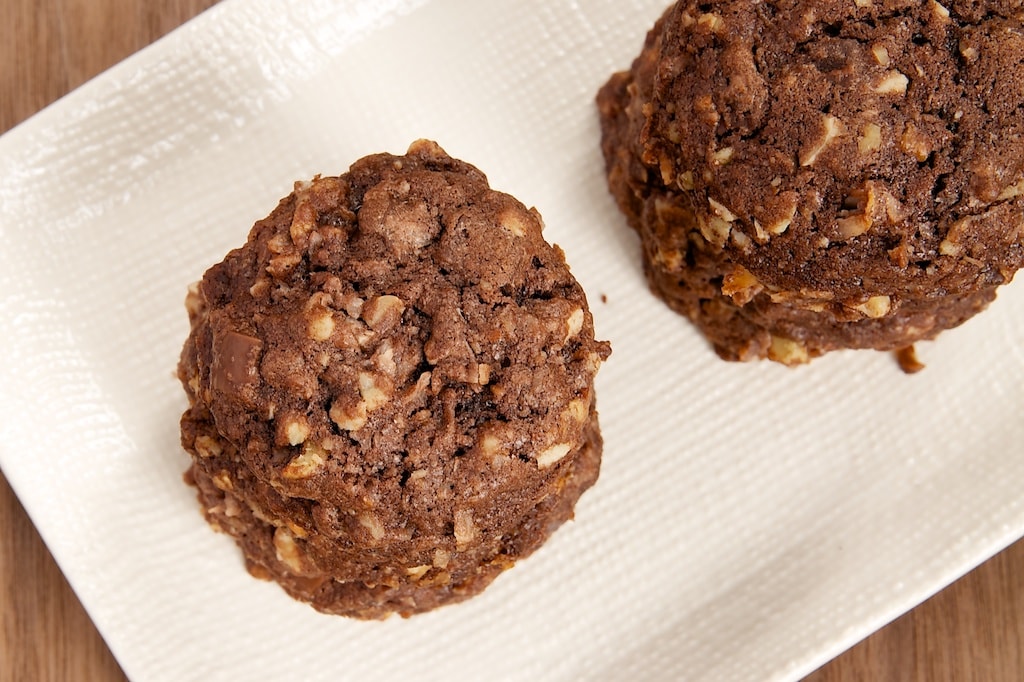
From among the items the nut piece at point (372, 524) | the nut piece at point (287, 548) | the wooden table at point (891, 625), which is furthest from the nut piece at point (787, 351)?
the nut piece at point (287, 548)

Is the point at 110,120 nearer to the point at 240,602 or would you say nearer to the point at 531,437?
the point at 240,602

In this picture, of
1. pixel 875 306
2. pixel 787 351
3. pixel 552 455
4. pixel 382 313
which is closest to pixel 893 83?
pixel 875 306

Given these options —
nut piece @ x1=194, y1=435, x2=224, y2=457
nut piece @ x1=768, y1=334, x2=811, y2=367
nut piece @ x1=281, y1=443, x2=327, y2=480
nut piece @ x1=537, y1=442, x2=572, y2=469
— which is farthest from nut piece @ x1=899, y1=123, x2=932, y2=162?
nut piece @ x1=194, y1=435, x2=224, y2=457

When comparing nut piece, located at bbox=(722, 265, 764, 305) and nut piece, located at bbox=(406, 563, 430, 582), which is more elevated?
nut piece, located at bbox=(722, 265, 764, 305)

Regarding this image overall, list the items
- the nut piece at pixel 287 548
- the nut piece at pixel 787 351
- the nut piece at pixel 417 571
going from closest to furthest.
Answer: the nut piece at pixel 417 571, the nut piece at pixel 287 548, the nut piece at pixel 787 351

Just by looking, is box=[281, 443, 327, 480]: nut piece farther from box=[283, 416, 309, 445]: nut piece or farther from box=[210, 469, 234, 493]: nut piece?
box=[210, 469, 234, 493]: nut piece

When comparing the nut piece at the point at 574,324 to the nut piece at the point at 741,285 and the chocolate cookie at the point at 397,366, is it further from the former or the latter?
the nut piece at the point at 741,285

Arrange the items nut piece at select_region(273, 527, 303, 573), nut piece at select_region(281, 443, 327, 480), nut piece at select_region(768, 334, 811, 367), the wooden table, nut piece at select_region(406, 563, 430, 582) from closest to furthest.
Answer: nut piece at select_region(281, 443, 327, 480), nut piece at select_region(406, 563, 430, 582), nut piece at select_region(273, 527, 303, 573), nut piece at select_region(768, 334, 811, 367), the wooden table
